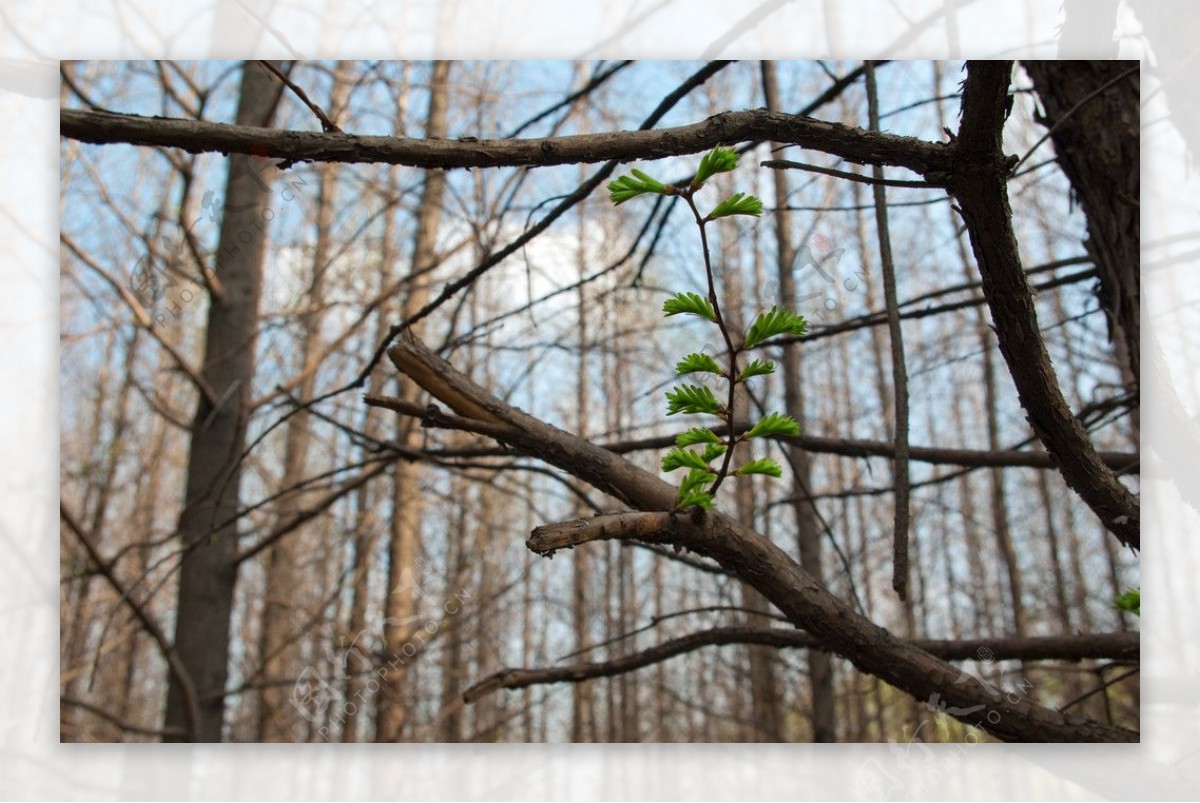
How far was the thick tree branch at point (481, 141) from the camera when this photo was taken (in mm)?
641

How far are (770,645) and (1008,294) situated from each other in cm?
58

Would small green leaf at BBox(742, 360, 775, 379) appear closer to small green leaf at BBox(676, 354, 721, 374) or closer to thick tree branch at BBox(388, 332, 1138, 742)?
small green leaf at BBox(676, 354, 721, 374)

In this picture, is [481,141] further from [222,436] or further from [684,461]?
[222,436]

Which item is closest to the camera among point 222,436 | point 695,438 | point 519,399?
point 695,438

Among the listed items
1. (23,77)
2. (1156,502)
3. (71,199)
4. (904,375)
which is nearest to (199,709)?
(71,199)

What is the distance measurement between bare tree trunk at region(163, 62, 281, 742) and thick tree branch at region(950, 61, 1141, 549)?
1.37 meters

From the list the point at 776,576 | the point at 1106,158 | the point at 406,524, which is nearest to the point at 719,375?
the point at 776,576

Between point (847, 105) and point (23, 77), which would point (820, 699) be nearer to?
point (847, 105)

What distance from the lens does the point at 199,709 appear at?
1727mm

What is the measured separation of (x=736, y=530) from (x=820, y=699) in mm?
1414

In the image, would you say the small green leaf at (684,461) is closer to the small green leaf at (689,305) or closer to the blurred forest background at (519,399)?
the small green leaf at (689,305)

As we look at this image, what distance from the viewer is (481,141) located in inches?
25.4

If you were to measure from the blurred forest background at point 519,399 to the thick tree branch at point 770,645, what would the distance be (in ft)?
0.05

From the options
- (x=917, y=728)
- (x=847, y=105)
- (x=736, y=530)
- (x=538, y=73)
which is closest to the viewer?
(x=736, y=530)
